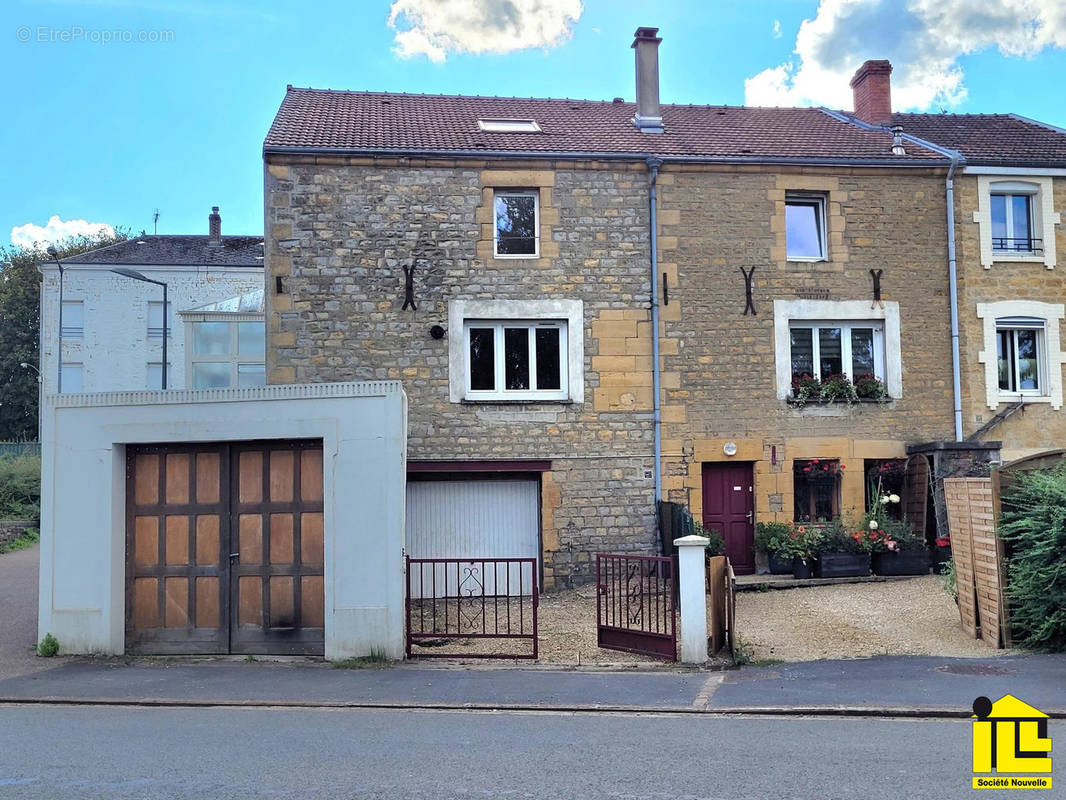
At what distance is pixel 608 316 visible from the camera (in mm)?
16953

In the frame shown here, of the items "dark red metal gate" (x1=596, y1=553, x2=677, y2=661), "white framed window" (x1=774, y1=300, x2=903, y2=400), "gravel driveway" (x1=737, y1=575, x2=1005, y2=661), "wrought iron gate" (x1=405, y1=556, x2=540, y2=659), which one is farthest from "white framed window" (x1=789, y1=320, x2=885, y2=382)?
"dark red metal gate" (x1=596, y1=553, x2=677, y2=661)

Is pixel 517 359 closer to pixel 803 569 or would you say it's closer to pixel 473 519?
pixel 473 519

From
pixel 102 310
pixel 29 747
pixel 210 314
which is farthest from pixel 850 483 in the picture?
pixel 102 310

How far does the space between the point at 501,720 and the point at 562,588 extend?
8298mm

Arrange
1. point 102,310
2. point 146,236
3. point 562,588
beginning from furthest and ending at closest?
point 146,236
point 102,310
point 562,588

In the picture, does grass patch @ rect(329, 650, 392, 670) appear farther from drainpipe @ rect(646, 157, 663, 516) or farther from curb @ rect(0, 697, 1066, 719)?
drainpipe @ rect(646, 157, 663, 516)

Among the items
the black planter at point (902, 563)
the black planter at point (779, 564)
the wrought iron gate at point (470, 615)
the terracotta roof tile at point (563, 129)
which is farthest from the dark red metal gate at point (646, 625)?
the terracotta roof tile at point (563, 129)

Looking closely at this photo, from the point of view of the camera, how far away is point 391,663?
1059 centimetres

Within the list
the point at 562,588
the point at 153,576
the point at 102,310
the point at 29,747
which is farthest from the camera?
the point at 102,310

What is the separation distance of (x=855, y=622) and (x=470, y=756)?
747 cm

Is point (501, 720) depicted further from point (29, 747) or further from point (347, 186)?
point (347, 186)

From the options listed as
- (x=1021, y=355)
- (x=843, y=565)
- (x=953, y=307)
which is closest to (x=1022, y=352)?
(x=1021, y=355)

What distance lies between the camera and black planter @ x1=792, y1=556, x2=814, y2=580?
16.2 metres

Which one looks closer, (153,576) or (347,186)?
(153,576)
